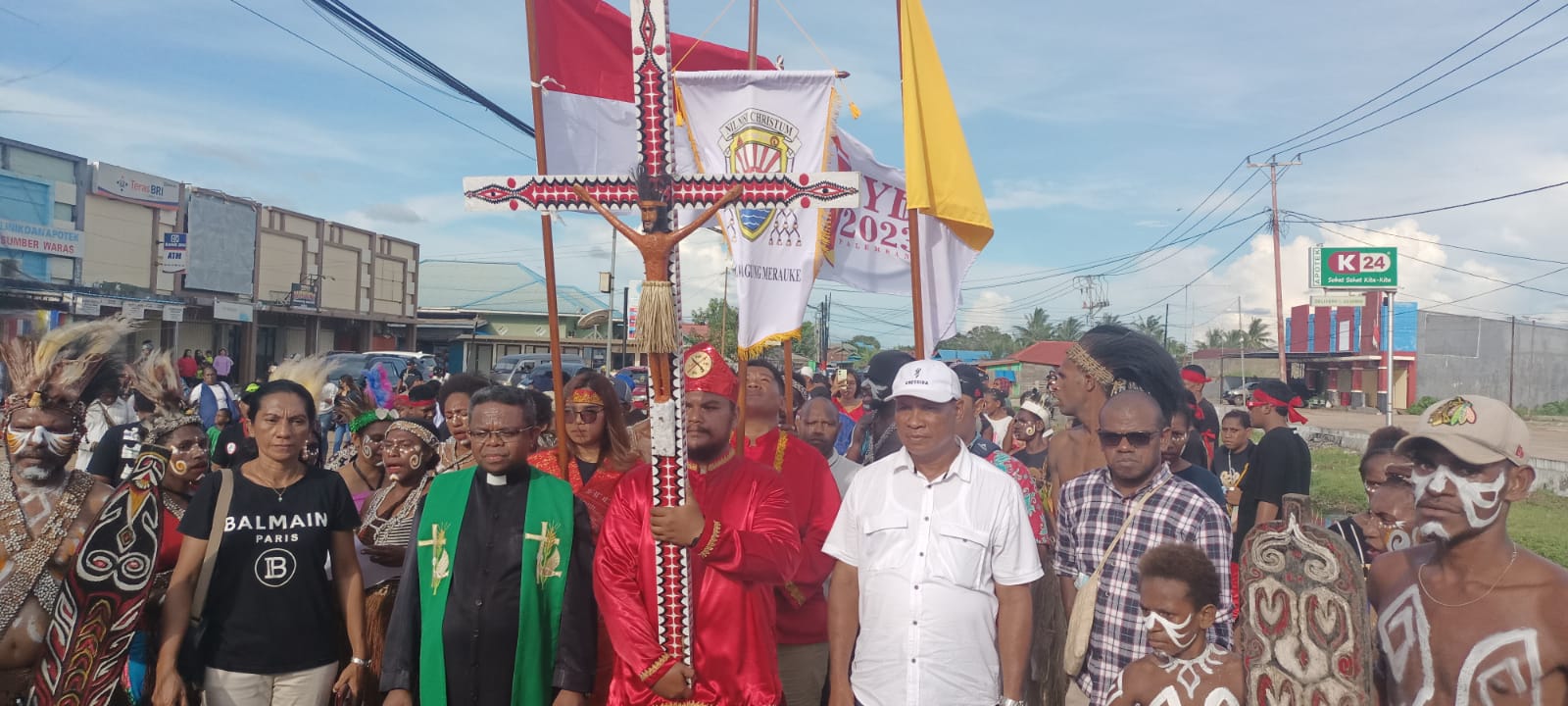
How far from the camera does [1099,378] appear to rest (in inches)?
189

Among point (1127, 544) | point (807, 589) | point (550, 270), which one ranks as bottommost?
point (807, 589)

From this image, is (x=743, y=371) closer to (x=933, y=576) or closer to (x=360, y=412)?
(x=933, y=576)

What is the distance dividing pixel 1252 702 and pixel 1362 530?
240 cm

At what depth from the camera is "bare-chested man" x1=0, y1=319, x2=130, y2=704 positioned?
374cm

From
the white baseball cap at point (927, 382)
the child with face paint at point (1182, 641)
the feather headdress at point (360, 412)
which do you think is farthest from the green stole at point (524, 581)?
the feather headdress at point (360, 412)

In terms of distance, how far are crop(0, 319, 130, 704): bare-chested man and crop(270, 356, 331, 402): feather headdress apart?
944 mm

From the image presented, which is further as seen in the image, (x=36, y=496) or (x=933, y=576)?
(x=36, y=496)

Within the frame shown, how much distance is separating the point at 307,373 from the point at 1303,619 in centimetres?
463

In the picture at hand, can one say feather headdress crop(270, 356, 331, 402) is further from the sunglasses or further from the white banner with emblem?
the sunglasses

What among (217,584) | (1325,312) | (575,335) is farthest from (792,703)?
(1325,312)

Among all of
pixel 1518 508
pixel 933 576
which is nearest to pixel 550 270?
pixel 933 576

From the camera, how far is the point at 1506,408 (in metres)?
2.96

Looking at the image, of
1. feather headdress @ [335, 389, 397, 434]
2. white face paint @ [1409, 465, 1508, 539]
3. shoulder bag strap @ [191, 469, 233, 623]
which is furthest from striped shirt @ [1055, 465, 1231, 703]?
feather headdress @ [335, 389, 397, 434]

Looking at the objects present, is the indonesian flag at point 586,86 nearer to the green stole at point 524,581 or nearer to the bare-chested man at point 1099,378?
the green stole at point 524,581
